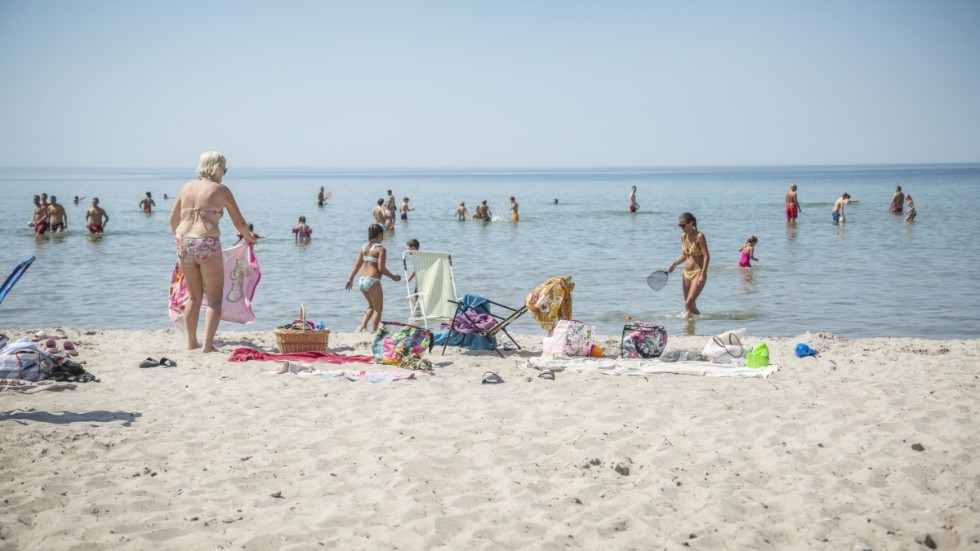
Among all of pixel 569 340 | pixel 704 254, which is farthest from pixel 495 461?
pixel 704 254

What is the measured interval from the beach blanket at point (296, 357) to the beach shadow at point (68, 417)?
173cm

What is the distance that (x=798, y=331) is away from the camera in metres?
9.71

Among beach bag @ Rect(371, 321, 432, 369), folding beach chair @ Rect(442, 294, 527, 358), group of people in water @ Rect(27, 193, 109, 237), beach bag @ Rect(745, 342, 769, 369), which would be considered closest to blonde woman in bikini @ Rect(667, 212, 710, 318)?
beach bag @ Rect(745, 342, 769, 369)

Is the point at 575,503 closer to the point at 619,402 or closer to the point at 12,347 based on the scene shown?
the point at 619,402

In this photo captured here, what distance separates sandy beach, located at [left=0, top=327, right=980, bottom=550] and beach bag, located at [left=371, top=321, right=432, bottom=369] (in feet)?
1.58

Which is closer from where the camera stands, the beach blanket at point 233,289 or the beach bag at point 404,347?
the beach bag at point 404,347

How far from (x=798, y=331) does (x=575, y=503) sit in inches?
264

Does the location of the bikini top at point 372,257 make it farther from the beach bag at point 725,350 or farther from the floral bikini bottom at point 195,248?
the beach bag at point 725,350

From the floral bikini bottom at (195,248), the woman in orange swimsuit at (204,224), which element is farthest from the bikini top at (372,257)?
the floral bikini bottom at (195,248)

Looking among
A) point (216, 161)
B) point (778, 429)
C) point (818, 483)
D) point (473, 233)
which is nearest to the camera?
point (818, 483)

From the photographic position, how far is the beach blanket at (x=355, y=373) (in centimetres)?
634

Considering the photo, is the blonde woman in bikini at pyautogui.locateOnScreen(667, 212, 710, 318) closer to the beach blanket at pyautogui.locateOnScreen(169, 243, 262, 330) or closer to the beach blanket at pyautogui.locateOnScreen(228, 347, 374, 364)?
the beach blanket at pyautogui.locateOnScreen(228, 347, 374, 364)

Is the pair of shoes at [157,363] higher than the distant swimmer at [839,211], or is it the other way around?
the distant swimmer at [839,211]

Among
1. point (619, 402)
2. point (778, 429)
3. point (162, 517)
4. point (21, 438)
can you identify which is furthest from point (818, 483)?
point (21, 438)
